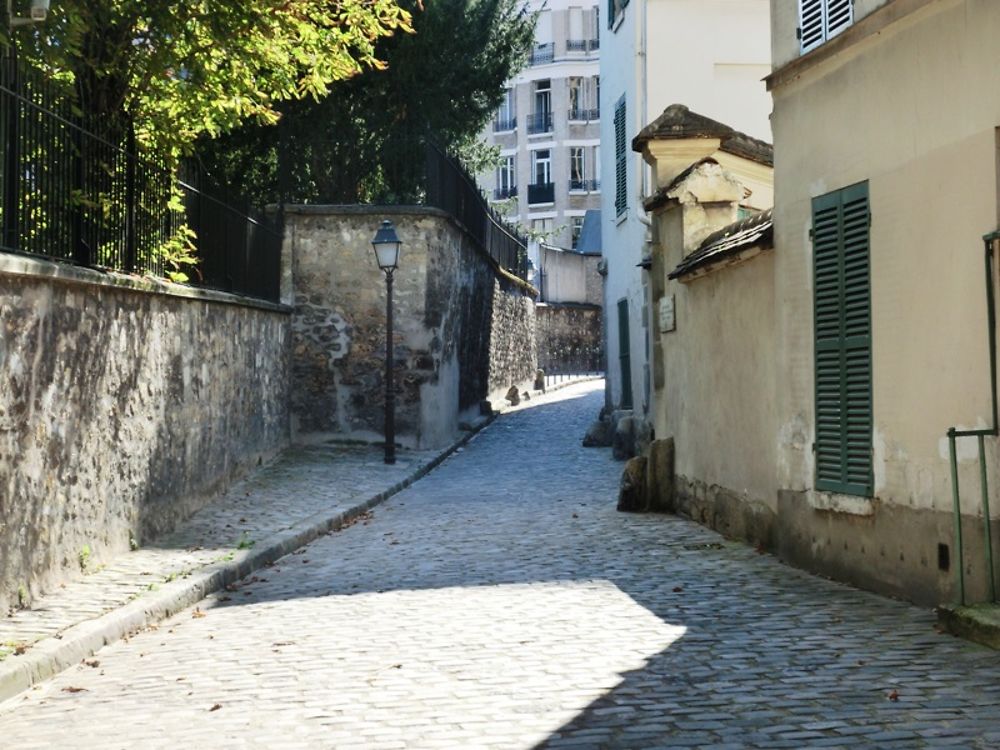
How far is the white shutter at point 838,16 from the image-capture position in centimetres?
884

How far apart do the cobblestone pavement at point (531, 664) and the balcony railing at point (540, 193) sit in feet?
165

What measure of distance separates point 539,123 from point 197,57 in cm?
4947

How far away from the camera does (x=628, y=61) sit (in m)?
22.0

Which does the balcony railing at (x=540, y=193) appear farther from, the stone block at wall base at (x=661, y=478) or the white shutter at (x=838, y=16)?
the white shutter at (x=838, y=16)

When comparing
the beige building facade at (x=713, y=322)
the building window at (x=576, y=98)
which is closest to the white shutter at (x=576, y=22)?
the building window at (x=576, y=98)

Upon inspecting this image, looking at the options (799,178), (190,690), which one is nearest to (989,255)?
(799,178)

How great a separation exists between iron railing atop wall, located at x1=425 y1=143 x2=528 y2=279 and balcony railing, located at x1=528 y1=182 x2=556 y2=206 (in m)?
25.4

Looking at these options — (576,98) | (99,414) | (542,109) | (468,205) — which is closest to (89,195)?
(99,414)

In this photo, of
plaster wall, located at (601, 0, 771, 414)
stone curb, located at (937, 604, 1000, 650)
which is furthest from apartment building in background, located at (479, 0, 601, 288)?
stone curb, located at (937, 604, 1000, 650)

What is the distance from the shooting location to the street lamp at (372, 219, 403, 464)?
18.7m

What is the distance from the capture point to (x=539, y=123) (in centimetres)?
6031

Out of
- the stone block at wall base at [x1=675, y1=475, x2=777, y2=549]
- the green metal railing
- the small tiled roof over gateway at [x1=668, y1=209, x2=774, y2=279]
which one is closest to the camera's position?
the green metal railing

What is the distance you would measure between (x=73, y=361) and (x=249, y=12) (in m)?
3.42

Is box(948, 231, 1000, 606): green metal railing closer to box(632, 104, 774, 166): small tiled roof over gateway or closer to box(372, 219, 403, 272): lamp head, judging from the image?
box(632, 104, 774, 166): small tiled roof over gateway
